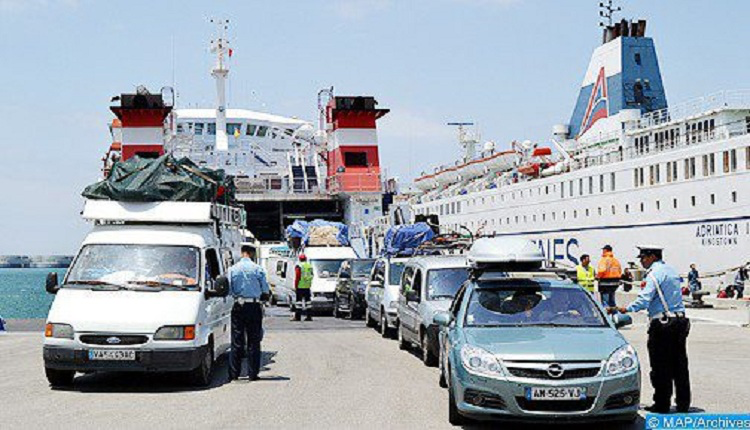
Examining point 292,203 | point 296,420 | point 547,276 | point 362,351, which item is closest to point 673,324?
point 547,276

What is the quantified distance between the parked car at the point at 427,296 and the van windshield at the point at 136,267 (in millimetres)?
3358

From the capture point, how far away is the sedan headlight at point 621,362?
25.6ft

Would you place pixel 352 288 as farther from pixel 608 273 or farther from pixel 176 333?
pixel 176 333

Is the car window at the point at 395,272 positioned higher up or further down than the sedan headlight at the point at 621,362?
higher up

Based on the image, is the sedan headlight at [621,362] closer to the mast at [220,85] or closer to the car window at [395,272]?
the car window at [395,272]

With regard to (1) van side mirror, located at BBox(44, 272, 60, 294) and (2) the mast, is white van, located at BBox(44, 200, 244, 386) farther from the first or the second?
(2) the mast

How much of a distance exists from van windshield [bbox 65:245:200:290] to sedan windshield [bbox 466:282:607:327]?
4061 millimetres

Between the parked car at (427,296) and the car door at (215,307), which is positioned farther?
the parked car at (427,296)

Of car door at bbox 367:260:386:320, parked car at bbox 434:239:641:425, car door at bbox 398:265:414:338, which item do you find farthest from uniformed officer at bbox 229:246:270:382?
car door at bbox 367:260:386:320

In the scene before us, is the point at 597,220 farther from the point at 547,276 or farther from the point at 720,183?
the point at 547,276

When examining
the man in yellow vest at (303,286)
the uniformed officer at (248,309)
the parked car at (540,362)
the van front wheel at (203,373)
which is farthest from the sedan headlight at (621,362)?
→ the man in yellow vest at (303,286)

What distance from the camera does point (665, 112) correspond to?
4297cm

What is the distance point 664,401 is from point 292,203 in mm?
35466

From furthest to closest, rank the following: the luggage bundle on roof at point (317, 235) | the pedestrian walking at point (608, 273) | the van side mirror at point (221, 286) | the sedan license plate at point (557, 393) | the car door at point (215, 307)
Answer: the luggage bundle on roof at point (317, 235) → the pedestrian walking at point (608, 273) → the car door at point (215, 307) → the van side mirror at point (221, 286) → the sedan license plate at point (557, 393)
